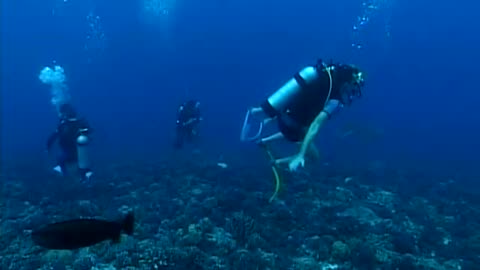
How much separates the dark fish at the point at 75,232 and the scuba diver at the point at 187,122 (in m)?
11.9

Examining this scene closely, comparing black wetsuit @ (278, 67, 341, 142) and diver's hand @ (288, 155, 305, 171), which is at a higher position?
black wetsuit @ (278, 67, 341, 142)

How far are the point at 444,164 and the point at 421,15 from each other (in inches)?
5006

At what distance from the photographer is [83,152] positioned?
12617 mm

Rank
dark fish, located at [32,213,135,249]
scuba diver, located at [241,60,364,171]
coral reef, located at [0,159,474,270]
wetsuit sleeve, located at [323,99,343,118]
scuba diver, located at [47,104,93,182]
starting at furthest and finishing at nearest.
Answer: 1. scuba diver, located at [47,104,93,182]
2. coral reef, located at [0,159,474,270]
3. scuba diver, located at [241,60,364,171]
4. wetsuit sleeve, located at [323,99,343,118]
5. dark fish, located at [32,213,135,249]

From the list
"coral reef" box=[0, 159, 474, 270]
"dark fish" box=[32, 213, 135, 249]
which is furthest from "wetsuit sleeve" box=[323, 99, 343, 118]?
"dark fish" box=[32, 213, 135, 249]

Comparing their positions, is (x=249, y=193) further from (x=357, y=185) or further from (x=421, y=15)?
(x=421, y=15)

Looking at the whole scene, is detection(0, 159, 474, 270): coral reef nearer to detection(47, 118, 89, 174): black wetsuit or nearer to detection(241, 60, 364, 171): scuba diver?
detection(47, 118, 89, 174): black wetsuit

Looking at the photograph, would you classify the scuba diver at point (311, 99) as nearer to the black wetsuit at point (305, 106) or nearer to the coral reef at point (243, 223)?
the black wetsuit at point (305, 106)

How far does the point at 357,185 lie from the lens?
51.5ft

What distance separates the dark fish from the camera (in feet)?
13.2

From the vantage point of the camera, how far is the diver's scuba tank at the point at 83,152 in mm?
12422

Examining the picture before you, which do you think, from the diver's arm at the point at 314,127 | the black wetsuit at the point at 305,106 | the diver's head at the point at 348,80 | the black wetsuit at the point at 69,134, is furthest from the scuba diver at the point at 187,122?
the diver's arm at the point at 314,127

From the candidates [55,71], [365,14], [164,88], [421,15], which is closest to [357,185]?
[55,71]

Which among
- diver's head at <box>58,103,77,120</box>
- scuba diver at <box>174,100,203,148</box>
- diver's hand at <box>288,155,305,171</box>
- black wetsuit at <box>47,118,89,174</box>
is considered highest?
scuba diver at <box>174,100,203,148</box>
